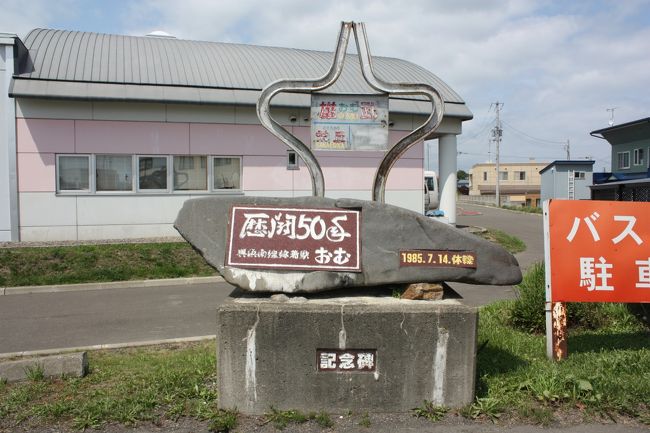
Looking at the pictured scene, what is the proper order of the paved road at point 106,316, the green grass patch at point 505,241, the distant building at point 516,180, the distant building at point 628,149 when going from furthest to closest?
1. the distant building at point 516,180
2. the distant building at point 628,149
3. the green grass patch at point 505,241
4. the paved road at point 106,316

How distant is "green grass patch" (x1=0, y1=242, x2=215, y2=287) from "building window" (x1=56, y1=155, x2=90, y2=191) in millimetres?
2571

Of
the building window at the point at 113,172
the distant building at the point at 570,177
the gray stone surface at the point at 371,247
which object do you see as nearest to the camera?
the gray stone surface at the point at 371,247

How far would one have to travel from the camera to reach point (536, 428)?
428cm

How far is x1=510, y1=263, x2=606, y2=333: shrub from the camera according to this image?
23.5 feet

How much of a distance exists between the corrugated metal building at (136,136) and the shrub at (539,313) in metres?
9.27

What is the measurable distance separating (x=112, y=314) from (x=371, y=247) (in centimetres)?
576

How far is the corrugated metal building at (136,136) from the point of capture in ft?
48.2

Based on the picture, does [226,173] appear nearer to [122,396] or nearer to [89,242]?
[89,242]

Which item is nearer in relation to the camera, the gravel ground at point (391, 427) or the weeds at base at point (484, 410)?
the gravel ground at point (391, 427)

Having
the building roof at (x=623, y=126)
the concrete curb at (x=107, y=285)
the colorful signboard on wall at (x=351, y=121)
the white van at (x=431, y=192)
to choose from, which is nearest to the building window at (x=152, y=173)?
the concrete curb at (x=107, y=285)

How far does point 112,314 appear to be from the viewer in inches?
354

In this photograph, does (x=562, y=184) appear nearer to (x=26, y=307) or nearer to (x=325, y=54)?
(x=325, y=54)

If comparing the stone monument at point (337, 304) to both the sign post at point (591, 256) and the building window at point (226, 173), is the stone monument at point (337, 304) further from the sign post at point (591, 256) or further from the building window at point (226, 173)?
the building window at point (226, 173)

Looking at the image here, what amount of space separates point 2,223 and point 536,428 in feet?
47.1
